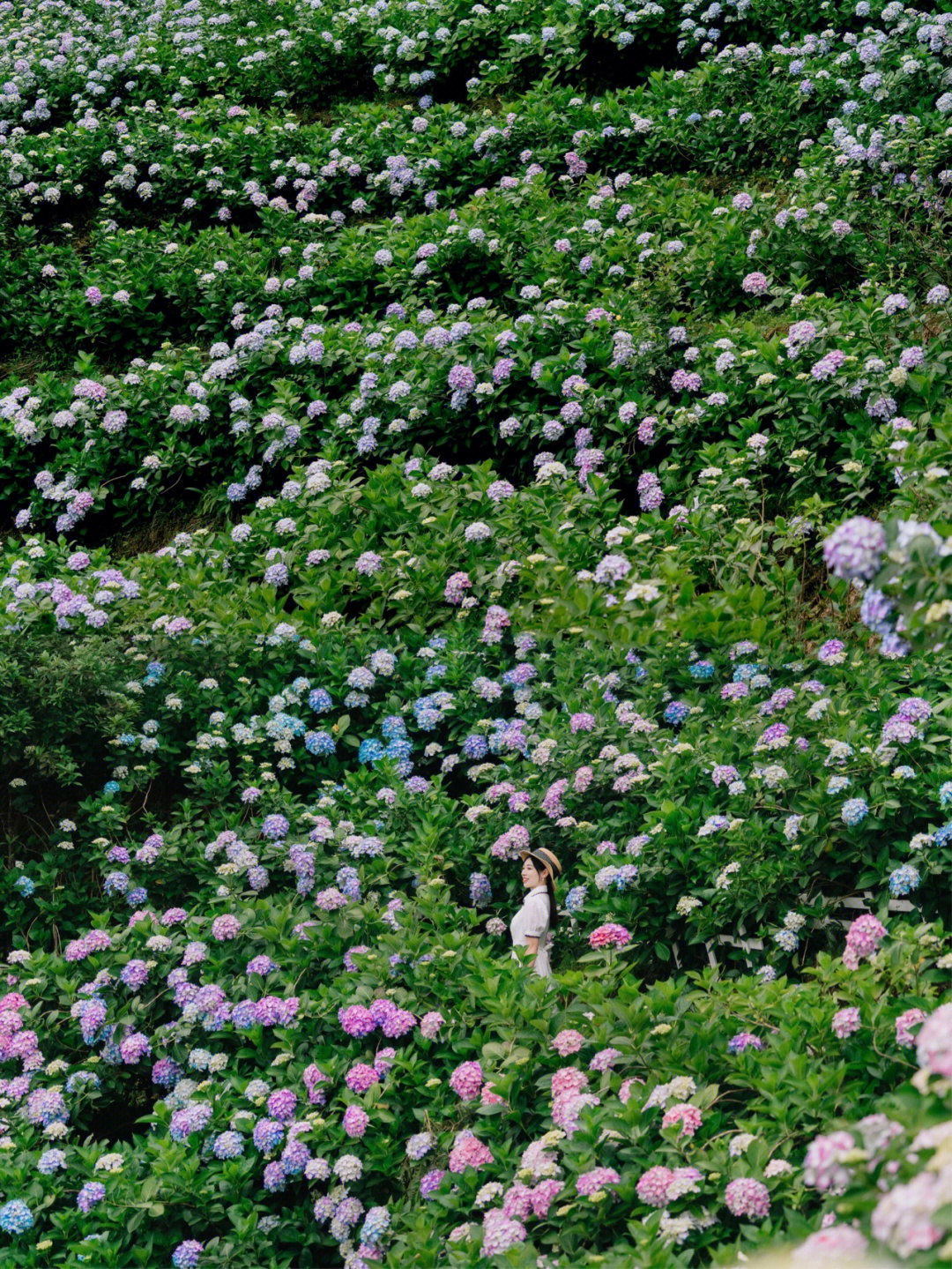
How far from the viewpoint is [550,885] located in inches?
166

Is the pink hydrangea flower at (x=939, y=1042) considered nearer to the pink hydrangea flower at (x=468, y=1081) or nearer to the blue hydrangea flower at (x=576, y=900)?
the pink hydrangea flower at (x=468, y=1081)

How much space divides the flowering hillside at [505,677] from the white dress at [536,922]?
0.15 meters

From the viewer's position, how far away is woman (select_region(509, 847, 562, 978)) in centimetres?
408

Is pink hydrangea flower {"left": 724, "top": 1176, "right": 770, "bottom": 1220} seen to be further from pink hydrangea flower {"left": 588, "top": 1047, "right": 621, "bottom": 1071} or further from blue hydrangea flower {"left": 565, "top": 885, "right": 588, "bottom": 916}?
blue hydrangea flower {"left": 565, "top": 885, "right": 588, "bottom": 916}

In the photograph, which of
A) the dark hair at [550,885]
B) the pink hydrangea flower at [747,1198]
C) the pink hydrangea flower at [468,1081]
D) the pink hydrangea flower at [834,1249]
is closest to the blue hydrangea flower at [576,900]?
the dark hair at [550,885]

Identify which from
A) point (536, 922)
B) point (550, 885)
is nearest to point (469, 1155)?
point (536, 922)

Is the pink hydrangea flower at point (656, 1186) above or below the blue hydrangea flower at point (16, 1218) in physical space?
above

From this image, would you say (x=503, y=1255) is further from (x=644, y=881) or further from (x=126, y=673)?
(x=126, y=673)

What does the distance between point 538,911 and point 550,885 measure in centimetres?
12

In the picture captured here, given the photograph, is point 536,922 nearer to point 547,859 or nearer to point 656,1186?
point 547,859

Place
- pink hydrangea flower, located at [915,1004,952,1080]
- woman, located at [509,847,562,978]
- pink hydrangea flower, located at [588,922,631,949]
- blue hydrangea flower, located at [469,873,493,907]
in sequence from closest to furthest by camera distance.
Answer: pink hydrangea flower, located at [915,1004,952,1080], pink hydrangea flower, located at [588,922,631,949], woman, located at [509,847,562,978], blue hydrangea flower, located at [469,873,493,907]

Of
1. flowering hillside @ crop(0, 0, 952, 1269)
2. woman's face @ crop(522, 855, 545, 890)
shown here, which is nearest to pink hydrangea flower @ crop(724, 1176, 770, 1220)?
flowering hillside @ crop(0, 0, 952, 1269)

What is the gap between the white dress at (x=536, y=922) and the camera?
410 centimetres

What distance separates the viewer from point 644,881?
4.08 m
